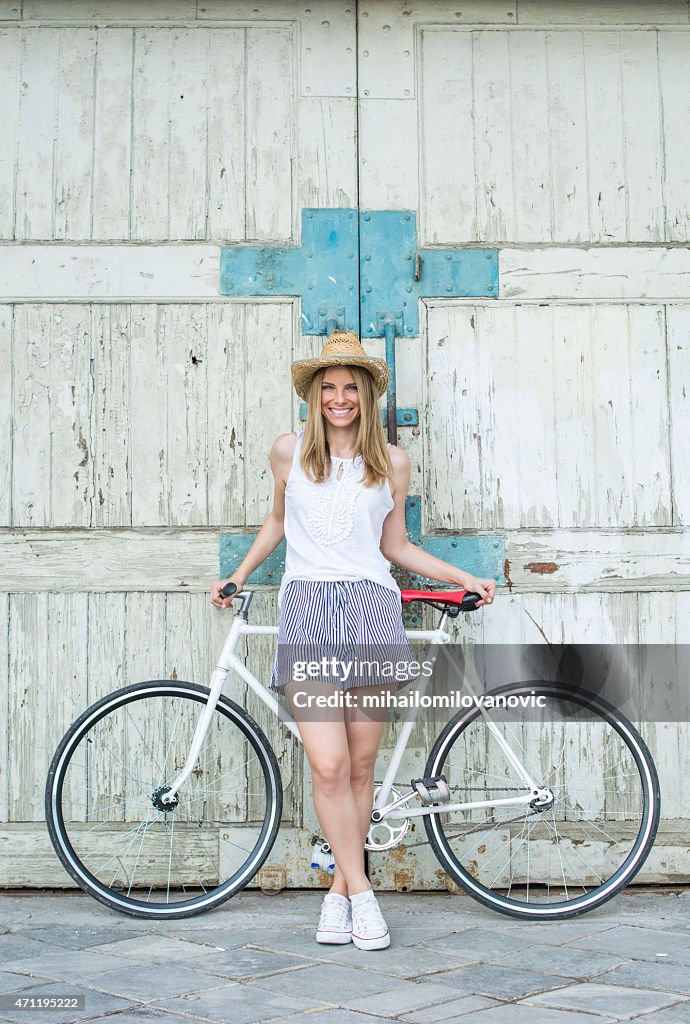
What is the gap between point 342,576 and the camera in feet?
11.0

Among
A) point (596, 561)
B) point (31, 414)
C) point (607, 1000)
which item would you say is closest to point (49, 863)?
point (31, 414)

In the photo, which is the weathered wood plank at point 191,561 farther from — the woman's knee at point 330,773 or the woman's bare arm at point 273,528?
the woman's knee at point 330,773

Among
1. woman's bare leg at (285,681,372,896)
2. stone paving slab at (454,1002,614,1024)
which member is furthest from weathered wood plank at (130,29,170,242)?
stone paving slab at (454,1002,614,1024)

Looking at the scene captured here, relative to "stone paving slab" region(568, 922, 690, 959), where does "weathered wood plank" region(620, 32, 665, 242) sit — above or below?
above

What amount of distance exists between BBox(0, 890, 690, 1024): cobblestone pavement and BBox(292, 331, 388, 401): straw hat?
5.68ft

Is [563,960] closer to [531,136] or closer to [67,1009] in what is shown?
[67,1009]

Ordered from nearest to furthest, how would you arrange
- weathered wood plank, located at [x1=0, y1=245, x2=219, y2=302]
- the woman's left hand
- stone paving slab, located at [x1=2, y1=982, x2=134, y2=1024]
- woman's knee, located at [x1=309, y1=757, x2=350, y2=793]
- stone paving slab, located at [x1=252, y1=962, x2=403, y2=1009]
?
stone paving slab, located at [x1=2, y1=982, x2=134, y2=1024] < stone paving slab, located at [x1=252, y1=962, x2=403, y2=1009] < woman's knee, located at [x1=309, y1=757, x2=350, y2=793] < the woman's left hand < weathered wood plank, located at [x1=0, y1=245, x2=219, y2=302]

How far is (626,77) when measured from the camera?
4043mm

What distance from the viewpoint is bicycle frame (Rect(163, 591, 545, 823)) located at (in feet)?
11.6

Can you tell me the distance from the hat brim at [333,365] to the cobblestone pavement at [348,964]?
171 centimetres

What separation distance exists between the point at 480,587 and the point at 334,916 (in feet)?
3.60

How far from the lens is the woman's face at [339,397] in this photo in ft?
11.3

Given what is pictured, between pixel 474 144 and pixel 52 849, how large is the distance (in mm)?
2944

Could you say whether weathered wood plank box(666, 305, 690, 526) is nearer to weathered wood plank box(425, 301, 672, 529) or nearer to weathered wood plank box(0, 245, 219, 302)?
weathered wood plank box(425, 301, 672, 529)
